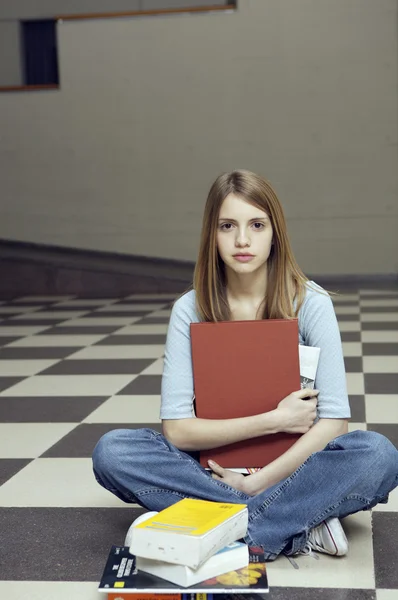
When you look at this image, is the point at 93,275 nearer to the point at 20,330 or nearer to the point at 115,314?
the point at 115,314

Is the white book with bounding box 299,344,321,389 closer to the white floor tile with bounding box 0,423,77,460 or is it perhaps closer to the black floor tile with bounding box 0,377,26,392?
the white floor tile with bounding box 0,423,77,460

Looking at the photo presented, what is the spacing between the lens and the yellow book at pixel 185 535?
117 cm

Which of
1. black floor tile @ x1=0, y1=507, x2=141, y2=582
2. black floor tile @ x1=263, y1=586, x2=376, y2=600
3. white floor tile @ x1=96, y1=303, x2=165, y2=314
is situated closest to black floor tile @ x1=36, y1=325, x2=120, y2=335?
white floor tile @ x1=96, y1=303, x2=165, y2=314

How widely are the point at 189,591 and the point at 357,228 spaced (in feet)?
18.5

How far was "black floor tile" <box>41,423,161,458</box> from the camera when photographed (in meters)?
2.17

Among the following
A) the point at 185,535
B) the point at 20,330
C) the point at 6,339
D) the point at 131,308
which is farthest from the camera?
the point at 131,308

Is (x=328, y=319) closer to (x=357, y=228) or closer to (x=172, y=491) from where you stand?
(x=172, y=491)

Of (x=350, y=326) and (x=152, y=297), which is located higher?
(x=350, y=326)

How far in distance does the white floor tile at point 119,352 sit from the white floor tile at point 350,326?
1.01 m

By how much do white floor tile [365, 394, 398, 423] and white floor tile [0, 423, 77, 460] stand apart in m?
0.86

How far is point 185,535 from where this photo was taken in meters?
1.17

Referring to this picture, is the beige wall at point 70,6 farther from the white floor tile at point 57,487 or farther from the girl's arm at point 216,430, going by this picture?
the girl's arm at point 216,430

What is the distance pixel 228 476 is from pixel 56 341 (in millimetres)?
2847

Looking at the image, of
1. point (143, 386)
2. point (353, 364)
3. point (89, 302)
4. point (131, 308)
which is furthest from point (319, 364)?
point (89, 302)
